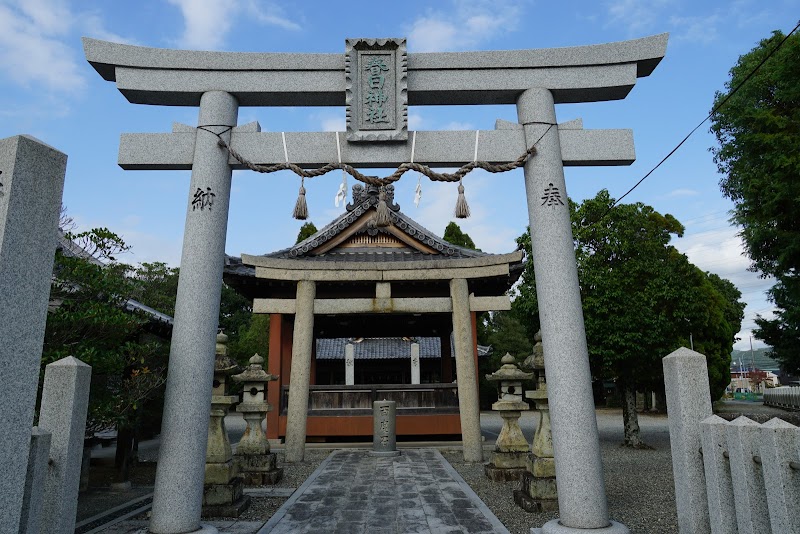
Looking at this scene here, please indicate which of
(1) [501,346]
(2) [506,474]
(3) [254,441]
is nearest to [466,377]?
(2) [506,474]

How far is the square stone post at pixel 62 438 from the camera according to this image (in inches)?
158

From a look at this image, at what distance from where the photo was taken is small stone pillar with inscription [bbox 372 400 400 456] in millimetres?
12367

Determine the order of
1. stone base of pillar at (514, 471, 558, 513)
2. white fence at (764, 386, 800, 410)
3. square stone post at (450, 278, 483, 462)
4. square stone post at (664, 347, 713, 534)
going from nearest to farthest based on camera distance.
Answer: square stone post at (664, 347, 713, 534) → stone base of pillar at (514, 471, 558, 513) → square stone post at (450, 278, 483, 462) → white fence at (764, 386, 800, 410)

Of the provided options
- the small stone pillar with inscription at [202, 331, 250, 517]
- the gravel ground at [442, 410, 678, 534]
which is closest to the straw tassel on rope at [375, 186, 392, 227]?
the small stone pillar with inscription at [202, 331, 250, 517]

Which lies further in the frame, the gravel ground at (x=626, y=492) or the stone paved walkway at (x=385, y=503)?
the gravel ground at (x=626, y=492)

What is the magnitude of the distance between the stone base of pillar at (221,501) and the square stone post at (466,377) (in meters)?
5.64

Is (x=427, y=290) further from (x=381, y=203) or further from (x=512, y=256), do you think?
(x=381, y=203)

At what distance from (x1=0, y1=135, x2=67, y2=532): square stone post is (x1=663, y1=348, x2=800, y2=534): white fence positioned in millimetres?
4504

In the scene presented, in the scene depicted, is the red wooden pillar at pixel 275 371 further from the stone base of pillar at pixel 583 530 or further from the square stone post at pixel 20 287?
the square stone post at pixel 20 287

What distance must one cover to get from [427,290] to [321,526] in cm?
940

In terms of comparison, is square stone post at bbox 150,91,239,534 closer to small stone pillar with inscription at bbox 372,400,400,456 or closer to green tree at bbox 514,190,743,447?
small stone pillar with inscription at bbox 372,400,400,456

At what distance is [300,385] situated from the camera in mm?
11742

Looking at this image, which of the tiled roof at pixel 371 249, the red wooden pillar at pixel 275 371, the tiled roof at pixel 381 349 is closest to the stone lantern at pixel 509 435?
the tiled roof at pixel 371 249

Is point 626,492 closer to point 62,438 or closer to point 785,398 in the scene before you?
point 62,438
